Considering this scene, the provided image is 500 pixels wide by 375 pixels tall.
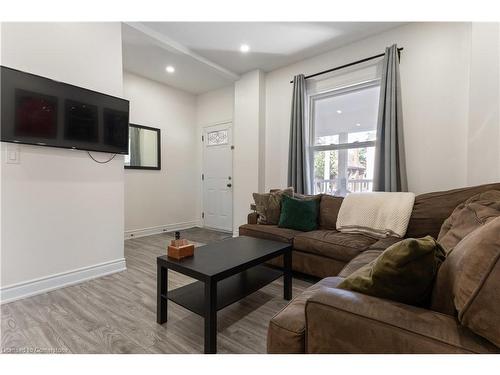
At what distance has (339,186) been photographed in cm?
336

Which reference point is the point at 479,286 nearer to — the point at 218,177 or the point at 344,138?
the point at 344,138

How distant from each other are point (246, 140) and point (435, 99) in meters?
2.48

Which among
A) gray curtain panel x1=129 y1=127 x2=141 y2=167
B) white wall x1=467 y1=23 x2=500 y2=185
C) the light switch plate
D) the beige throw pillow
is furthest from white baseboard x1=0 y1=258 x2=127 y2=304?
white wall x1=467 y1=23 x2=500 y2=185

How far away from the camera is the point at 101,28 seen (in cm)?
244

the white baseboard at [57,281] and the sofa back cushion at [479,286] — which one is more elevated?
the sofa back cushion at [479,286]

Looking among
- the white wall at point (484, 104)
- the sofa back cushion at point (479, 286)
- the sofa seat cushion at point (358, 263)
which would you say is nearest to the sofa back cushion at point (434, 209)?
the white wall at point (484, 104)

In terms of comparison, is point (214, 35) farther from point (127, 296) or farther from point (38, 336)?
point (38, 336)

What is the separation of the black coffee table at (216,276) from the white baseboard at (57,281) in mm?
1154

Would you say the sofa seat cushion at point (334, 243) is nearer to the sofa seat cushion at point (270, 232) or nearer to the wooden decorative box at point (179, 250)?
the sofa seat cushion at point (270, 232)

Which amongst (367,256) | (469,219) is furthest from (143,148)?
(469,219)

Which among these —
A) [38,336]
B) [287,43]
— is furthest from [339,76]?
[38,336]

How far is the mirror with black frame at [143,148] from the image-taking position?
158 inches

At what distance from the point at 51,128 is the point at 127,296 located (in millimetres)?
1577

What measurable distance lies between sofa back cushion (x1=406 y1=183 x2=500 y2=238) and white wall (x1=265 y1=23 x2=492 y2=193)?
37 cm
